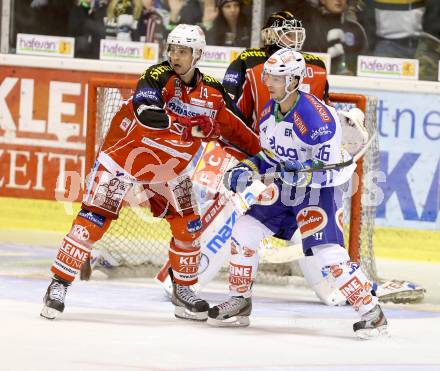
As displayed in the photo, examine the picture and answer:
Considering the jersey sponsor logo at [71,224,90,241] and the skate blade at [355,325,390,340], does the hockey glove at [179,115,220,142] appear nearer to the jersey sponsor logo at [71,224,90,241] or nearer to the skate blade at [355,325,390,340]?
the jersey sponsor logo at [71,224,90,241]

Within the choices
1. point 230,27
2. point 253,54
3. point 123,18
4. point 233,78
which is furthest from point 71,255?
point 123,18

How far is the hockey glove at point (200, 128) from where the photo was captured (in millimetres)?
6309

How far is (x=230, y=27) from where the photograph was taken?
9.84 m

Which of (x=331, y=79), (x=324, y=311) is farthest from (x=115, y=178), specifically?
(x=331, y=79)

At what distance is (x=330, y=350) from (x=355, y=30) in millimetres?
4207

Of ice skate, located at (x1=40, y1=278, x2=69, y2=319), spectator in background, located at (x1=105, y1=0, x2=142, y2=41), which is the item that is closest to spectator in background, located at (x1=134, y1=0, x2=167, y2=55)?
spectator in background, located at (x1=105, y1=0, x2=142, y2=41)

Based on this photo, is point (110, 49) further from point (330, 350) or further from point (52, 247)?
point (330, 350)

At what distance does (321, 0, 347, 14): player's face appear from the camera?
9617 mm

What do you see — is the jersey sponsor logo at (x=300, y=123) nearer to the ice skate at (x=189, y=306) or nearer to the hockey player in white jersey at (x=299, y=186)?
the hockey player in white jersey at (x=299, y=186)

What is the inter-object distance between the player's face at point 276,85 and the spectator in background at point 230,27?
365cm

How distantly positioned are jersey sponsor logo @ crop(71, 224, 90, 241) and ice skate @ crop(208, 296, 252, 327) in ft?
→ 2.24

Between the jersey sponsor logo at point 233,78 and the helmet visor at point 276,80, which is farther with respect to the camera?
the jersey sponsor logo at point 233,78

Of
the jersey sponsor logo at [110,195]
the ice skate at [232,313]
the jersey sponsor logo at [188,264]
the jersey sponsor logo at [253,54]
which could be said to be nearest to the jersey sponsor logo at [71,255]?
the jersey sponsor logo at [110,195]

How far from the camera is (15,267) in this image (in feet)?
26.6
